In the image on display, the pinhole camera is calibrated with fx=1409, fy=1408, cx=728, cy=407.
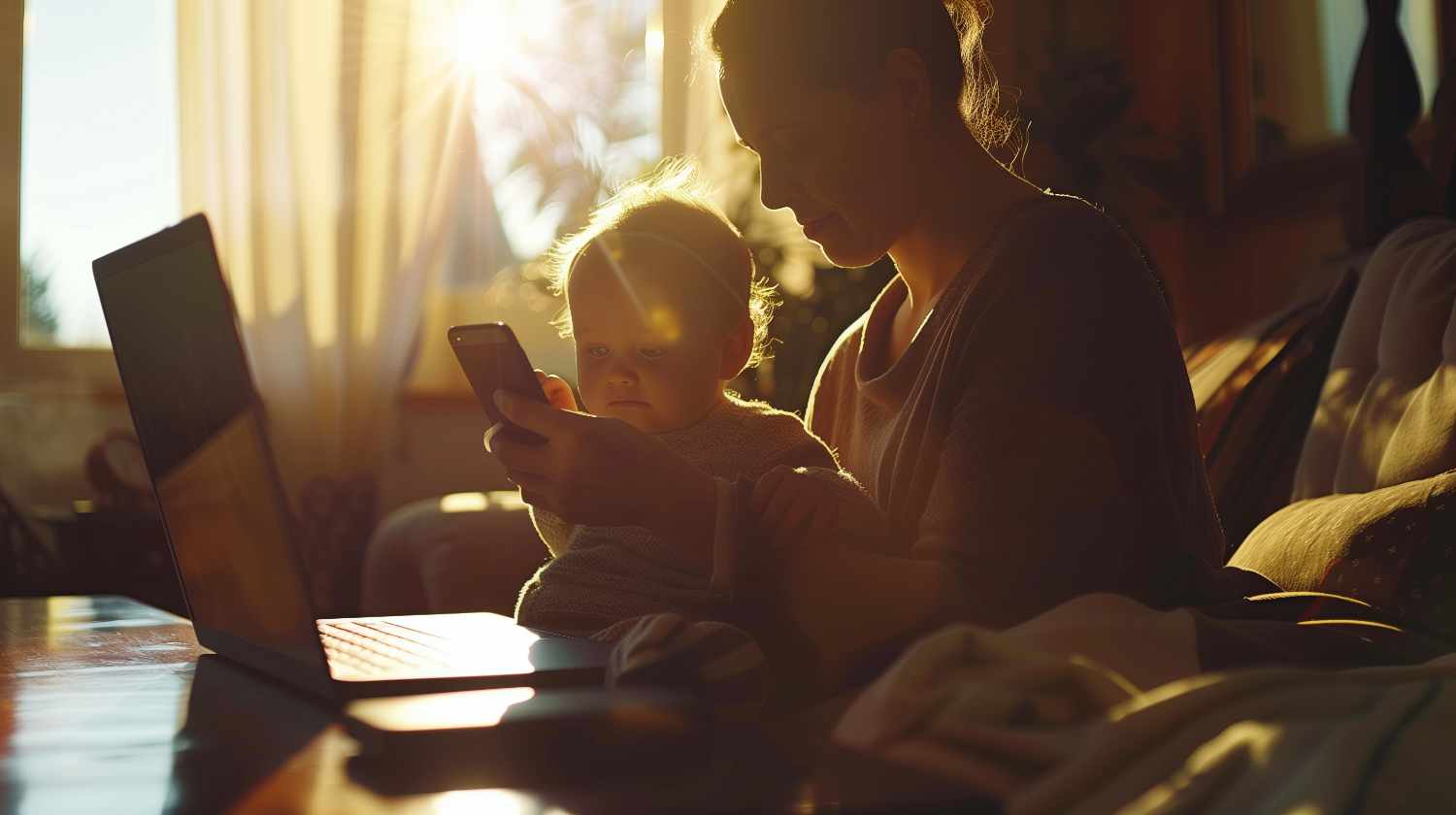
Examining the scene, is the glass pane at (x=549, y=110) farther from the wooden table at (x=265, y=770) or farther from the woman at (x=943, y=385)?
the wooden table at (x=265, y=770)

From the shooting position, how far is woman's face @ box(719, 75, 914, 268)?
3.88 ft

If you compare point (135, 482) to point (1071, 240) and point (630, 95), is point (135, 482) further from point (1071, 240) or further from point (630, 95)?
point (1071, 240)

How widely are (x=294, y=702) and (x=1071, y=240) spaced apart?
653 millimetres

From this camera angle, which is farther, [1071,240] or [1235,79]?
[1235,79]

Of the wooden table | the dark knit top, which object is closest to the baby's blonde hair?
the dark knit top

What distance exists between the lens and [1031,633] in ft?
2.35

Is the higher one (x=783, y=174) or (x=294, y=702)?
(x=783, y=174)

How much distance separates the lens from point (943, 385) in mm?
1079

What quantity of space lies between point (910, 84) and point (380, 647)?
638 mm

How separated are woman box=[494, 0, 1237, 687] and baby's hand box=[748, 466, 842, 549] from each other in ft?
0.07

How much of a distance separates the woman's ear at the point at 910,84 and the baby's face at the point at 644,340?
0.23 m

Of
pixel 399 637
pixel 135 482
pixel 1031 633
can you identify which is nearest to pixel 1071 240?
pixel 1031 633

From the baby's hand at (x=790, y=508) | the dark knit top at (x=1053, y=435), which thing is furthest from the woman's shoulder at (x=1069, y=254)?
the baby's hand at (x=790, y=508)

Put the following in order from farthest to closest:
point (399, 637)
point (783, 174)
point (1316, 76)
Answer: point (1316, 76), point (783, 174), point (399, 637)
